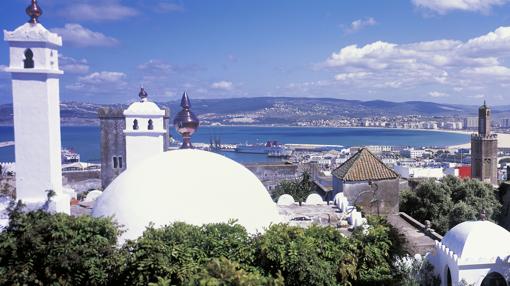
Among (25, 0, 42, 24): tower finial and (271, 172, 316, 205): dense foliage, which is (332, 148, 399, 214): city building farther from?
(25, 0, 42, 24): tower finial

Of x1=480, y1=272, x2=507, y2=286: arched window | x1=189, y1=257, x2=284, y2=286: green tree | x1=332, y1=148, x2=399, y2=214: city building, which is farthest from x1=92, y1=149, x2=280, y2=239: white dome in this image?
x1=332, y1=148, x2=399, y2=214: city building

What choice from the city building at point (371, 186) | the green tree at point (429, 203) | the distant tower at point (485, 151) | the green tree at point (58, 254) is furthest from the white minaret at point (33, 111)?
the distant tower at point (485, 151)

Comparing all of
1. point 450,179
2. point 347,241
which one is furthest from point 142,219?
point 450,179

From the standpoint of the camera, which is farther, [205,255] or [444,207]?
[444,207]

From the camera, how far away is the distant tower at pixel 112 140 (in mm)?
33250

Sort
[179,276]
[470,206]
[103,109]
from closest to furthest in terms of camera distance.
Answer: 1. [179,276]
2. [470,206]
3. [103,109]

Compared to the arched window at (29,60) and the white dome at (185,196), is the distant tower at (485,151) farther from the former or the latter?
the arched window at (29,60)

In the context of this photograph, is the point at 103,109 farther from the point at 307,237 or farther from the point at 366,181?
the point at 307,237

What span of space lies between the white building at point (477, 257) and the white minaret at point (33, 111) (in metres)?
10.5

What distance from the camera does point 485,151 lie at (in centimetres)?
4791

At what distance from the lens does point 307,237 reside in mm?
10266

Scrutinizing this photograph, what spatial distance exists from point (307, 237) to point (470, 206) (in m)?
19.7

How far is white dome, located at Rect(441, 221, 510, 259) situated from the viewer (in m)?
12.1

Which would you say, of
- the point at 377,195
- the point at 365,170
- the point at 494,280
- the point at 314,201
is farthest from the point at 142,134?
the point at 377,195
